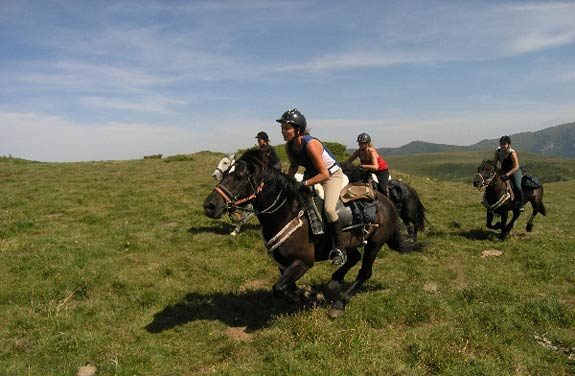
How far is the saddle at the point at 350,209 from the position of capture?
8984 mm

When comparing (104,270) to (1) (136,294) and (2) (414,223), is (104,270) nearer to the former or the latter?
(1) (136,294)

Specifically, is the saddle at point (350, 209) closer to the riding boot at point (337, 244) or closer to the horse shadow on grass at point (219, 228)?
the riding boot at point (337, 244)

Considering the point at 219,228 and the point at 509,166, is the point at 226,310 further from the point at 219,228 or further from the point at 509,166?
the point at 509,166

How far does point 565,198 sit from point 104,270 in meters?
35.1

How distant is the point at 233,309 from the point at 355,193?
14.0 feet

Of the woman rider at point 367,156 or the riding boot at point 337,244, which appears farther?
the woman rider at point 367,156

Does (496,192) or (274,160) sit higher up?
(274,160)

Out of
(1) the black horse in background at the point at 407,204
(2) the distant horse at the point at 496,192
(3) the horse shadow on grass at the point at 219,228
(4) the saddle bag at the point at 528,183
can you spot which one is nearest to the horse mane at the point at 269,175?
(1) the black horse in background at the point at 407,204

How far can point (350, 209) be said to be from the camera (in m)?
9.66

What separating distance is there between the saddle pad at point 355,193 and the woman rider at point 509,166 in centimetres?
A: 955

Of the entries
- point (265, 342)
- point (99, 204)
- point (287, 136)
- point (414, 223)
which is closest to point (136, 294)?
point (265, 342)

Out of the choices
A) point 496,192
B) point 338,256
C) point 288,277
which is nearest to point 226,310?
point 288,277

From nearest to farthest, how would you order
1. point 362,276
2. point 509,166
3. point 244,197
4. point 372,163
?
1. point 244,197
2. point 362,276
3. point 372,163
4. point 509,166

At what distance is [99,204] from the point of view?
23.2 metres
